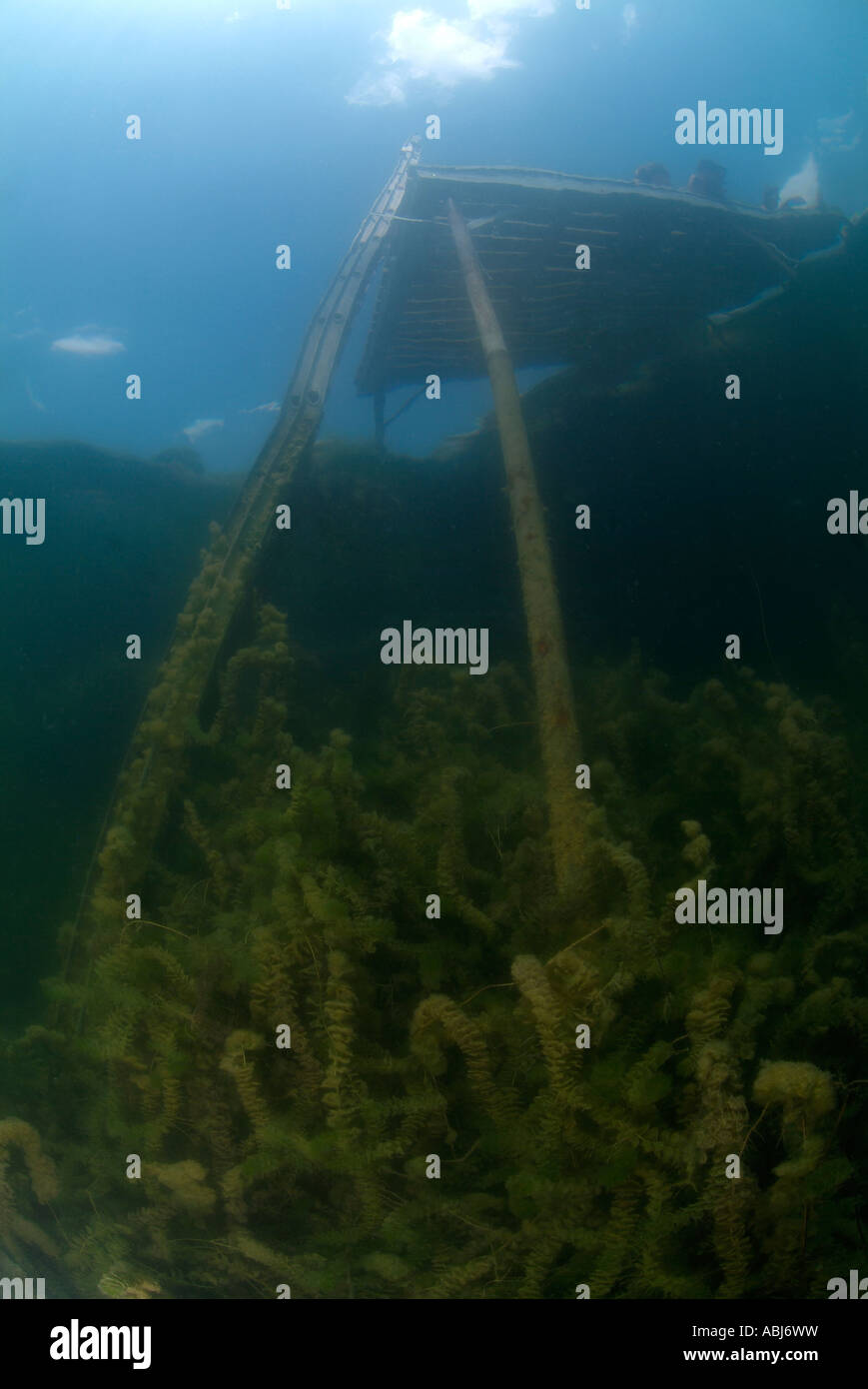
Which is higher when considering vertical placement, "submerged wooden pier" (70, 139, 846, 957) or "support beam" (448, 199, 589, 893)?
"submerged wooden pier" (70, 139, 846, 957)

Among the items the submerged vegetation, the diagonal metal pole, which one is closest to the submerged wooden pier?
the diagonal metal pole

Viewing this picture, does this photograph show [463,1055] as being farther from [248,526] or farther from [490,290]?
[490,290]

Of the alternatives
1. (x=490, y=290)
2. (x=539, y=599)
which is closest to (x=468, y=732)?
(x=539, y=599)

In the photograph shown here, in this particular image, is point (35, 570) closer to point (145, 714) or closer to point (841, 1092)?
point (145, 714)

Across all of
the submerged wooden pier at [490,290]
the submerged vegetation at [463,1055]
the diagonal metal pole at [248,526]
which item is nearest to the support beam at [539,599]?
the submerged wooden pier at [490,290]

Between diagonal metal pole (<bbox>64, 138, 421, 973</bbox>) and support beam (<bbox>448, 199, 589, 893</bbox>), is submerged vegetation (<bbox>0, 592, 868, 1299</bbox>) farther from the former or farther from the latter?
diagonal metal pole (<bbox>64, 138, 421, 973</bbox>)

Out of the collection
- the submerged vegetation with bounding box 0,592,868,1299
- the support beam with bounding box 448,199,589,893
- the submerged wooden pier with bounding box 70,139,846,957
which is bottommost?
the submerged vegetation with bounding box 0,592,868,1299

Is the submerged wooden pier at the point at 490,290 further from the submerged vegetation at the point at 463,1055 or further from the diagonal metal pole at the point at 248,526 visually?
the submerged vegetation at the point at 463,1055
